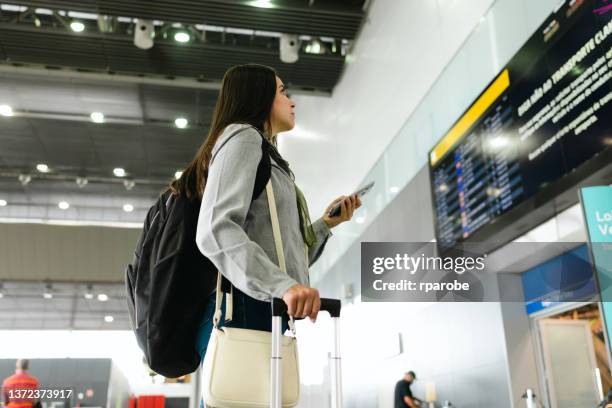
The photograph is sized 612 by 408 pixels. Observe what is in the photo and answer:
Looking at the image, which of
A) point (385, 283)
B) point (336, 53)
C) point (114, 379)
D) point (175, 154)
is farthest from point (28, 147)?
point (385, 283)

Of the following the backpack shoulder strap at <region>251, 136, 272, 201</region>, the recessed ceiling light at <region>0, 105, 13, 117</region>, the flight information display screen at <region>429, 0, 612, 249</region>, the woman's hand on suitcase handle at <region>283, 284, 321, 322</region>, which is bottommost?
the woman's hand on suitcase handle at <region>283, 284, 321, 322</region>

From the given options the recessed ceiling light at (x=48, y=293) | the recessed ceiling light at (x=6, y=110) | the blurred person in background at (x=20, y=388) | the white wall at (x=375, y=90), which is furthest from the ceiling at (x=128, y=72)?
the blurred person in background at (x=20, y=388)

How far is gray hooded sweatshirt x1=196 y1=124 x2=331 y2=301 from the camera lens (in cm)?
93

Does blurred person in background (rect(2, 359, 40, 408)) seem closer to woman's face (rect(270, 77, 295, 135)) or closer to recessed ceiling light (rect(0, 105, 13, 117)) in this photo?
woman's face (rect(270, 77, 295, 135))

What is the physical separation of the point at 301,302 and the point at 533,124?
2577 millimetres

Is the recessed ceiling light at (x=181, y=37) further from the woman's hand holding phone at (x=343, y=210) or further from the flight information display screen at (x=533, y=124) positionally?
the woman's hand holding phone at (x=343, y=210)

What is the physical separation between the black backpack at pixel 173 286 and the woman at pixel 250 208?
0.03 m

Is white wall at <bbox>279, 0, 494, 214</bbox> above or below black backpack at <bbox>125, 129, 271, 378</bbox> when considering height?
above

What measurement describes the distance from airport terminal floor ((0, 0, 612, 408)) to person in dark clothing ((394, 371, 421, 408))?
27 mm

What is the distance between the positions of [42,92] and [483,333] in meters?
8.58

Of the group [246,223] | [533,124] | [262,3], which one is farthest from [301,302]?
[262,3]

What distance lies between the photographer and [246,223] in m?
1.08

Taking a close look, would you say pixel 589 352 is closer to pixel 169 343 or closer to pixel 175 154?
pixel 169 343

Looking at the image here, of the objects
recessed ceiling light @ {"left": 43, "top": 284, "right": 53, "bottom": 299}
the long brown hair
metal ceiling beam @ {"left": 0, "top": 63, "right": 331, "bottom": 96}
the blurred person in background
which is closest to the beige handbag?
the long brown hair
